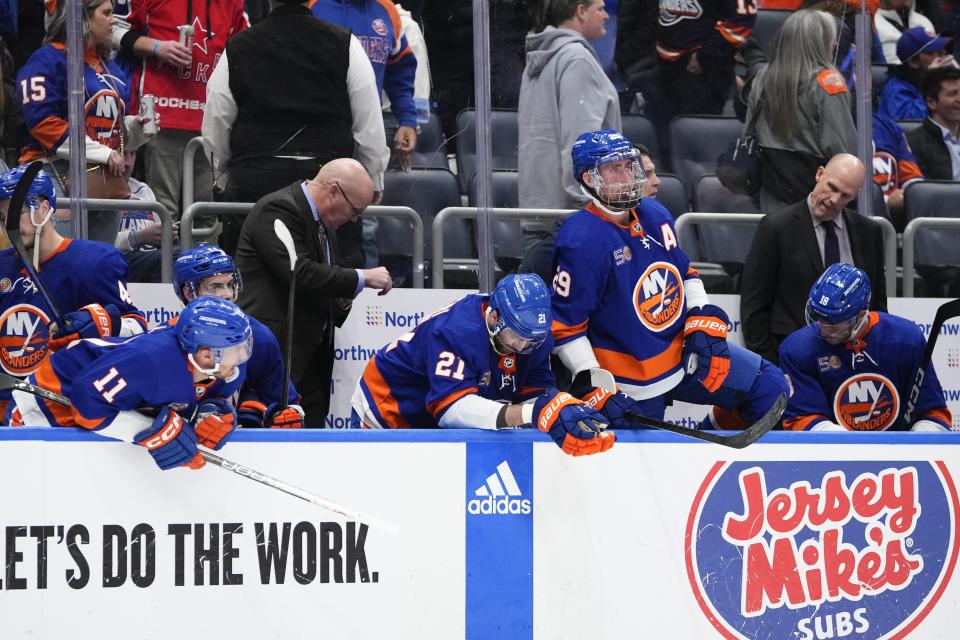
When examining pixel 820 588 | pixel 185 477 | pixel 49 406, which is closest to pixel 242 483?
pixel 185 477

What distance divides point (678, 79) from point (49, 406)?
105 inches

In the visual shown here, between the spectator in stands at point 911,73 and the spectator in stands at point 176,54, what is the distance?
2.64m

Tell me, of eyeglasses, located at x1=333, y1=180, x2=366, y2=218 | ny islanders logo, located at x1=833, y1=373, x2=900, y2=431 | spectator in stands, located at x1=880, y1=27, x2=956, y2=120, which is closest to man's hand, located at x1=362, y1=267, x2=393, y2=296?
eyeglasses, located at x1=333, y1=180, x2=366, y2=218

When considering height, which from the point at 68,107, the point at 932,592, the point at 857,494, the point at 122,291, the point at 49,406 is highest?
the point at 68,107

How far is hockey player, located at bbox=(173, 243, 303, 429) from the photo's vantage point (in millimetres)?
4016

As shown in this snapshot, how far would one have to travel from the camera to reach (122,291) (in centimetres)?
431

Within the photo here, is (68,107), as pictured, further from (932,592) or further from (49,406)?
(932,592)

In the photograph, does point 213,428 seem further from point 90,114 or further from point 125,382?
point 90,114

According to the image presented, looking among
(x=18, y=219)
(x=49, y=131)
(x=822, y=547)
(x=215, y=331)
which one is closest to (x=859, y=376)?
(x=822, y=547)

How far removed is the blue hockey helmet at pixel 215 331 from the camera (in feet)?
11.3

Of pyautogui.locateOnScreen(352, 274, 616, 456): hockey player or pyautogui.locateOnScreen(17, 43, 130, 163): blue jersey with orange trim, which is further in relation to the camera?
pyautogui.locateOnScreen(17, 43, 130, 163): blue jersey with orange trim

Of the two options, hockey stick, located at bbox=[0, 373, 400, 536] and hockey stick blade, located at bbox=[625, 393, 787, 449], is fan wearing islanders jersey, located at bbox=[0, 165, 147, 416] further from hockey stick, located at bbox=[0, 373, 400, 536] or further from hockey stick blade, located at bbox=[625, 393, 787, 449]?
hockey stick blade, located at bbox=[625, 393, 787, 449]

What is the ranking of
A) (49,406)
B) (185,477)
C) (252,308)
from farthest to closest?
(252,308) < (49,406) < (185,477)

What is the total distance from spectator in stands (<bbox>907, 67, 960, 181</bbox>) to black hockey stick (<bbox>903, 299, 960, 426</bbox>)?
136 cm
